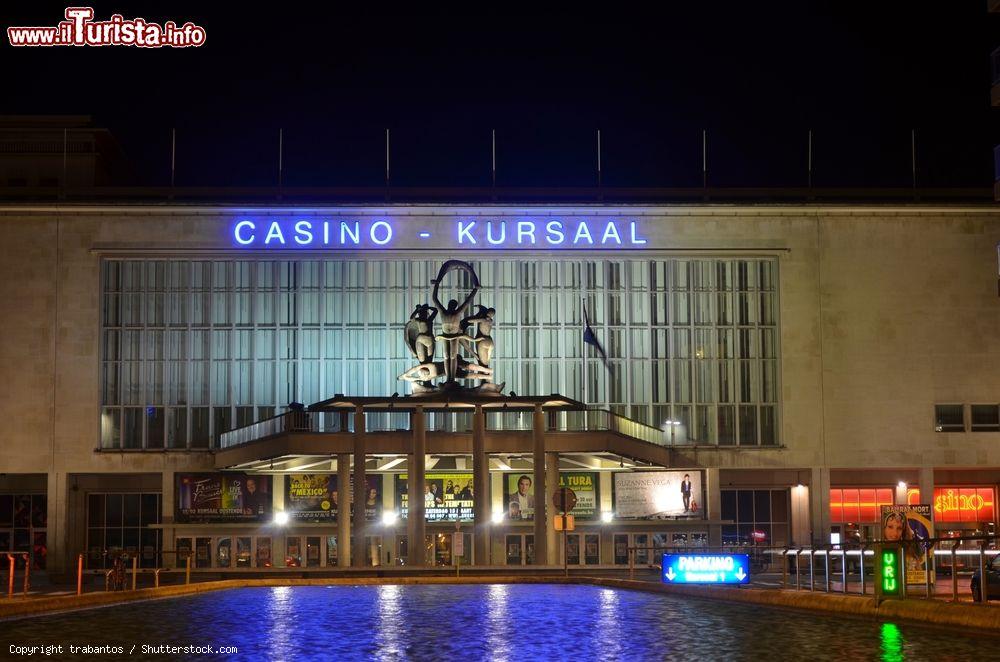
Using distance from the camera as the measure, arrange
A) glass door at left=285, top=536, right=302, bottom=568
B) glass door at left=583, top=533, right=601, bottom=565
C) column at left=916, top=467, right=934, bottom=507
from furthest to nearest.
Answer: column at left=916, top=467, right=934, bottom=507
glass door at left=583, top=533, right=601, bottom=565
glass door at left=285, top=536, right=302, bottom=568

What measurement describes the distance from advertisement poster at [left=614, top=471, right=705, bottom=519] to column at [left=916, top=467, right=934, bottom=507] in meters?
11.2

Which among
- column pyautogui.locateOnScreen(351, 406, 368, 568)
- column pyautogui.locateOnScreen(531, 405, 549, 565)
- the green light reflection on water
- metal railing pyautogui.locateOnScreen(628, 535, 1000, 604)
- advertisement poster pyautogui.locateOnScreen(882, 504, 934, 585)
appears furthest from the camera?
column pyautogui.locateOnScreen(531, 405, 549, 565)

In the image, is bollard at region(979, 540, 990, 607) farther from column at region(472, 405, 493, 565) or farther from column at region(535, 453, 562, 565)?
column at region(535, 453, 562, 565)

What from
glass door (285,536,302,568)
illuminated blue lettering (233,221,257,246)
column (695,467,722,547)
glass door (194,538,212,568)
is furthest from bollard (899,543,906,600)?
illuminated blue lettering (233,221,257,246)

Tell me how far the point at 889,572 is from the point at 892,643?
15.9ft

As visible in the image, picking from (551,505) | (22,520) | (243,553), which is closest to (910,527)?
(551,505)

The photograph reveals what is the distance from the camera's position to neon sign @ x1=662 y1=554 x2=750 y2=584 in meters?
32.3

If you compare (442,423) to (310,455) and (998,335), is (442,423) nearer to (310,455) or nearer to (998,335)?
(310,455)

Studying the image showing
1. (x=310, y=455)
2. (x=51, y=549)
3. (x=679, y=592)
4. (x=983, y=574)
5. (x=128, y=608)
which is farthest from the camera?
(x=51, y=549)

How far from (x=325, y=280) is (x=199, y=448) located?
10204 mm

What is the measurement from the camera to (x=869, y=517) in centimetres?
7031

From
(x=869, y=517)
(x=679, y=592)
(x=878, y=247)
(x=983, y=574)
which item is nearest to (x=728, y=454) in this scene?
(x=869, y=517)

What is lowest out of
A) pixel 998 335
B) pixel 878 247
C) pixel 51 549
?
pixel 51 549

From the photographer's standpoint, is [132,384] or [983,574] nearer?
[983,574]
